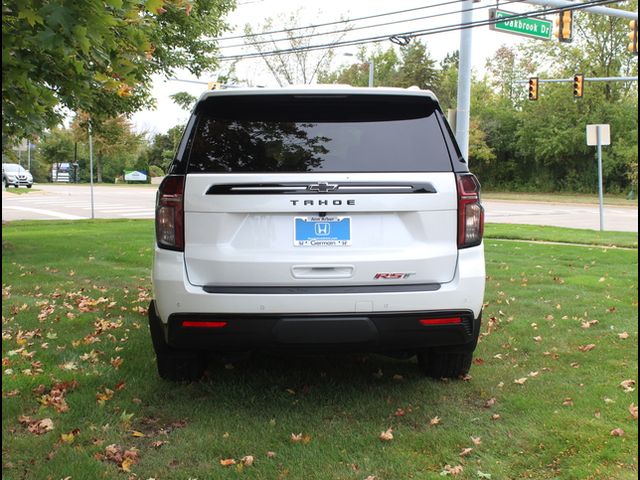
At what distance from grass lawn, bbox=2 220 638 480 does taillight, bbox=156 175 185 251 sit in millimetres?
1052

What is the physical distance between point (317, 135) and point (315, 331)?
111cm

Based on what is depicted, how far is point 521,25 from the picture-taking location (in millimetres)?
14703

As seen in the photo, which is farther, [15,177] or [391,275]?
[15,177]

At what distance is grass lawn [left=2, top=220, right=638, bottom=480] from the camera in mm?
3156

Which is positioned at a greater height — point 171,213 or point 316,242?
point 171,213

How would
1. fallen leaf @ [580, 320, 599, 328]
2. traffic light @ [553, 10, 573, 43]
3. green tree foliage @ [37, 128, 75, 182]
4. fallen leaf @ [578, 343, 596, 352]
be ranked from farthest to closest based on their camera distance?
green tree foliage @ [37, 128, 75, 182]
traffic light @ [553, 10, 573, 43]
fallen leaf @ [580, 320, 599, 328]
fallen leaf @ [578, 343, 596, 352]

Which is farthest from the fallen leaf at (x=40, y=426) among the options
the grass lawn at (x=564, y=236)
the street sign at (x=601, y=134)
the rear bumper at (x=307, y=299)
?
the street sign at (x=601, y=134)

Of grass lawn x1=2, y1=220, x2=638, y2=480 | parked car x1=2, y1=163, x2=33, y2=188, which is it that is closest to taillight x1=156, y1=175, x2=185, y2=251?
grass lawn x1=2, y1=220, x2=638, y2=480

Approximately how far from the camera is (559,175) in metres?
45.4

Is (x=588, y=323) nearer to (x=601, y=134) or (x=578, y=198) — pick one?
(x=601, y=134)

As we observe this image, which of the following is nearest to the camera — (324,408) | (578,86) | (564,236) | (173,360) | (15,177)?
(324,408)

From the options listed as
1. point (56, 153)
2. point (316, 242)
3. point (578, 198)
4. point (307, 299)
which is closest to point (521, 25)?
point (316, 242)

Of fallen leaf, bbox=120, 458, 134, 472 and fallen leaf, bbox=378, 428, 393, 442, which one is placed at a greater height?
fallen leaf, bbox=378, 428, 393, 442

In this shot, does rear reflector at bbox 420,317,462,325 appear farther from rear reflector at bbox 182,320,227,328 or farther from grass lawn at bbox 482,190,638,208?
grass lawn at bbox 482,190,638,208
